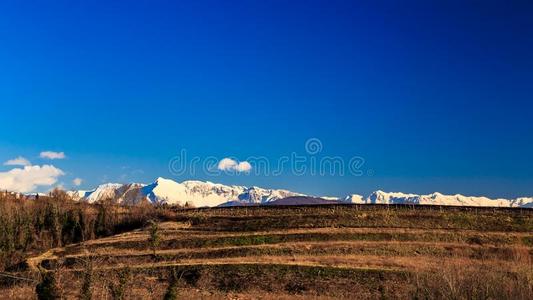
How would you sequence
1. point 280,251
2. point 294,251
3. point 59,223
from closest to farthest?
1. point 294,251
2. point 280,251
3. point 59,223

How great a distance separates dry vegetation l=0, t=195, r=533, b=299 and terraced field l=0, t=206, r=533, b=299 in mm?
154

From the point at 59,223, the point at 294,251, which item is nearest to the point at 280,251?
the point at 294,251

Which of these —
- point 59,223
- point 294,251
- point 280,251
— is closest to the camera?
point 294,251

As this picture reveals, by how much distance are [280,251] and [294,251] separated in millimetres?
1999

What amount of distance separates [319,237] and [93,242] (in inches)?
1494

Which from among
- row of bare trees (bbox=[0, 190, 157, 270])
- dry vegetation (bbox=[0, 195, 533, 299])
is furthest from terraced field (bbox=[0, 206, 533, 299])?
row of bare trees (bbox=[0, 190, 157, 270])

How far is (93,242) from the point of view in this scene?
9150 centimetres

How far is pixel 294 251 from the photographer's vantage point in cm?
7769

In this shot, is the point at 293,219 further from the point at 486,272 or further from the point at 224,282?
the point at 486,272

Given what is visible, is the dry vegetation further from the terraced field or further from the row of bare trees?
the row of bare trees

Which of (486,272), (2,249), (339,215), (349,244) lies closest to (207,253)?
(349,244)

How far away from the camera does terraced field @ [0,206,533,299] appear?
60.1 meters

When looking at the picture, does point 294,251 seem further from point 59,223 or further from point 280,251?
point 59,223

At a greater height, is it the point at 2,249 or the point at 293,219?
the point at 293,219
